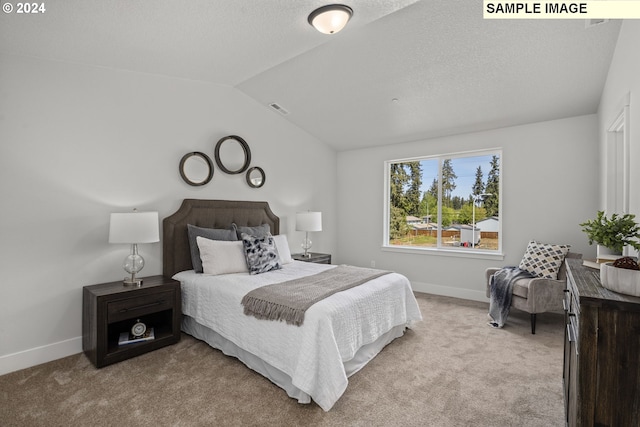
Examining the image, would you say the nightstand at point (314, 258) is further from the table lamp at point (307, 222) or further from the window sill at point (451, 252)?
the window sill at point (451, 252)

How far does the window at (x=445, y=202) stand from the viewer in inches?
173

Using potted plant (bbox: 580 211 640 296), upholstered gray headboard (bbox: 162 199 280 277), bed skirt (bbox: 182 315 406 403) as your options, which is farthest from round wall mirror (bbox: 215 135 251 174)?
potted plant (bbox: 580 211 640 296)

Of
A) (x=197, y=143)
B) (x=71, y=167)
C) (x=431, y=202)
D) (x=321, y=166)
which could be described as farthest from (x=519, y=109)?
(x=71, y=167)

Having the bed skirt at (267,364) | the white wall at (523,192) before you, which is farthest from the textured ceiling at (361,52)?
the bed skirt at (267,364)

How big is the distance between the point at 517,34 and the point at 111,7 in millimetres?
3012

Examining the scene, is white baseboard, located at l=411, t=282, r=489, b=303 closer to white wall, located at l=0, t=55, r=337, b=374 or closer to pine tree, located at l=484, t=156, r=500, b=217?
pine tree, located at l=484, t=156, r=500, b=217

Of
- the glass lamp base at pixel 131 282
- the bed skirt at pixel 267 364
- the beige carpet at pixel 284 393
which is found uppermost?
the glass lamp base at pixel 131 282

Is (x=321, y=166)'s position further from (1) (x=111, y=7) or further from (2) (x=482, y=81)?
(1) (x=111, y=7)

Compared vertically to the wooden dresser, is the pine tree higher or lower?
higher

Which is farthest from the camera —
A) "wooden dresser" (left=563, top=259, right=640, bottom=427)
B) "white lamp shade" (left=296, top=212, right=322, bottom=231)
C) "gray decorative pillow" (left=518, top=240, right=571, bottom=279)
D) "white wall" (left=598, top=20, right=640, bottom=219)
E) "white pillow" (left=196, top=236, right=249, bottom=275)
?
"white lamp shade" (left=296, top=212, right=322, bottom=231)

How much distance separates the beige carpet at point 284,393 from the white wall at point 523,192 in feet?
4.69

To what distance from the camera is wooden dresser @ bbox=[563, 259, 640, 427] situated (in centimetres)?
107

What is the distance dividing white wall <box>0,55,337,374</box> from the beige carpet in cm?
48

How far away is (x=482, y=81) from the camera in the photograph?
3.25m
